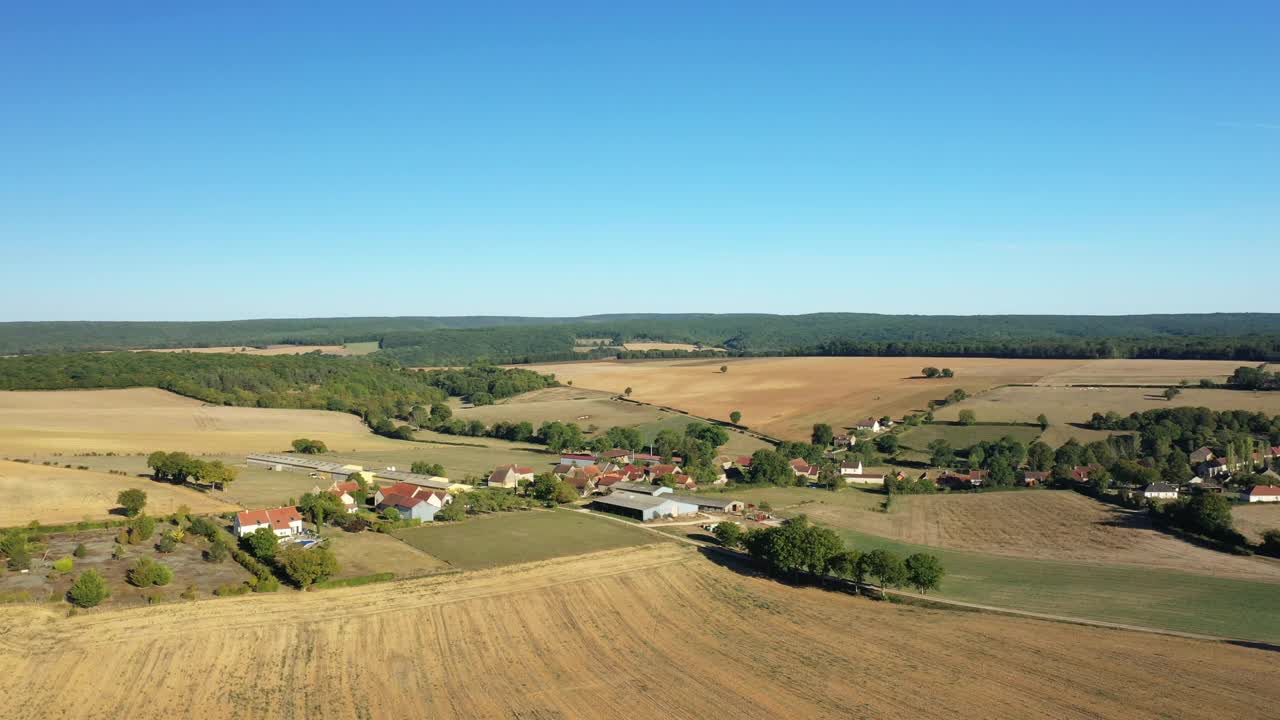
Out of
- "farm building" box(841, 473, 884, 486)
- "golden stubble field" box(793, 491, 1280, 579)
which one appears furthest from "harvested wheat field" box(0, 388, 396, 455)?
"golden stubble field" box(793, 491, 1280, 579)

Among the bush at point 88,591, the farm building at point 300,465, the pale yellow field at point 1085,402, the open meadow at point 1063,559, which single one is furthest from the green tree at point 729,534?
the pale yellow field at point 1085,402

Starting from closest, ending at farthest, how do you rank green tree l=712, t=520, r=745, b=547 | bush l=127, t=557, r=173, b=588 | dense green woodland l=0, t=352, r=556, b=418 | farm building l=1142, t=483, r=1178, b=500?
1. bush l=127, t=557, r=173, b=588
2. green tree l=712, t=520, r=745, b=547
3. farm building l=1142, t=483, r=1178, b=500
4. dense green woodland l=0, t=352, r=556, b=418

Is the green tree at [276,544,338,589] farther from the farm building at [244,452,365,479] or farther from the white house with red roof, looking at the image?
the farm building at [244,452,365,479]

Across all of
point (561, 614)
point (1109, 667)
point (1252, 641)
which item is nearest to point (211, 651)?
point (561, 614)

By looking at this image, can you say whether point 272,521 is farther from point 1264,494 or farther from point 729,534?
point 1264,494

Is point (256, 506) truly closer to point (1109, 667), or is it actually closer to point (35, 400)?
point (1109, 667)

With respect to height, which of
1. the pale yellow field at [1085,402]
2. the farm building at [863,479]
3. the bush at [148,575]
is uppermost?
the pale yellow field at [1085,402]

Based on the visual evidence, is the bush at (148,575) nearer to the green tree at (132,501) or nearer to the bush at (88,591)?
the bush at (88,591)

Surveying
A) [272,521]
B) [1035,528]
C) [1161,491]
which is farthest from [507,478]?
[1161,491]
